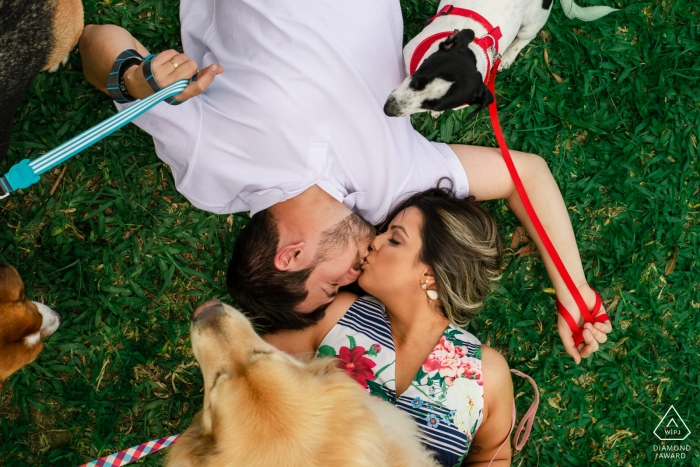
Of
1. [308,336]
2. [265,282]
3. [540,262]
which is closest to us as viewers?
[265,282]

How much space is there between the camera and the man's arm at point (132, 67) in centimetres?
229

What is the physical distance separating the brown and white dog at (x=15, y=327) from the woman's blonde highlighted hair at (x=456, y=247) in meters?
1.82

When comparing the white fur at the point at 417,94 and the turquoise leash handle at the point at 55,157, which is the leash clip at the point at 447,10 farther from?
the turquoise leash handle at the point at 55,157

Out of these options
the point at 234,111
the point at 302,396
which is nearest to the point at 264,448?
the point at 302,396

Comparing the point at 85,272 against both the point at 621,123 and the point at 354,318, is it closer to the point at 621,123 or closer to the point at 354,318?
the point at 354,318

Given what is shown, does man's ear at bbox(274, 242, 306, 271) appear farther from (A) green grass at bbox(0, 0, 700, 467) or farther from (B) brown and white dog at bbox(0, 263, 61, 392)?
(B) brown and white dog at bbox(0, 263, 61, 392)

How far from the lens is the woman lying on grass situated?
285 centimetres

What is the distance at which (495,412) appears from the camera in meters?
3.00

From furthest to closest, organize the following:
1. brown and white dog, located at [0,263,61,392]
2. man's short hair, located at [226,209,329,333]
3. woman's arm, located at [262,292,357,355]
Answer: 1. woman's arm, located at [262,292,357,355]
2. man's short hair, located at [226,209,329,333]
3. brown and white dog, located at [0,263,61,392]

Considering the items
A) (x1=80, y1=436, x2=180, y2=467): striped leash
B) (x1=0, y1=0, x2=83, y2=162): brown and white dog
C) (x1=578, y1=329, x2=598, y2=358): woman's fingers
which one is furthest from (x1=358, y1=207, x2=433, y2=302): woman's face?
(x1=0, y1=0, x2=83, y2=162): brown and white dog

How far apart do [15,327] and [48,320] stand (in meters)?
0.43

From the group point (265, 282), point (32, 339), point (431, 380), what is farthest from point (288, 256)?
point (32, 339)

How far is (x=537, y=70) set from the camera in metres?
3.46

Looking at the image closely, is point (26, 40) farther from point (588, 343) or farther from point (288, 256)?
point (588, 343)
